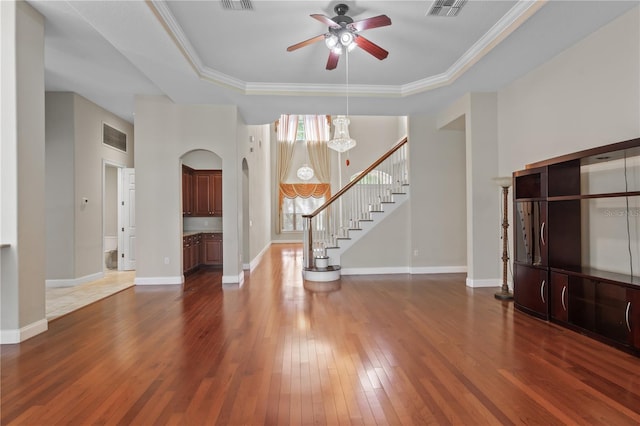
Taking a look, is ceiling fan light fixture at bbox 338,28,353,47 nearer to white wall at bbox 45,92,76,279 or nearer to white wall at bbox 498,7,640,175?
white wall at bbox 498,7,640,175

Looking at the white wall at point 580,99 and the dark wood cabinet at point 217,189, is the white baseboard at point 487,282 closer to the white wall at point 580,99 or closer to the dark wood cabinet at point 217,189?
the white wall at point 580,99

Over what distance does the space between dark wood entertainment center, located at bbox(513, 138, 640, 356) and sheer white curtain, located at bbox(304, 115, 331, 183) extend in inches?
394

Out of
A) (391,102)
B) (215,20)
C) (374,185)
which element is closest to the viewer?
(215,20)

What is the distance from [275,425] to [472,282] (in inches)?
183

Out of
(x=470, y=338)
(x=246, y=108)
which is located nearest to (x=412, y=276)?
(x=470, y=338)

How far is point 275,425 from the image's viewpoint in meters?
2.00

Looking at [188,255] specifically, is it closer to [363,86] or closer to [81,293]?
[81,293]

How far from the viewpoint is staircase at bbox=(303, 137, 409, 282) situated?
6.98 metres

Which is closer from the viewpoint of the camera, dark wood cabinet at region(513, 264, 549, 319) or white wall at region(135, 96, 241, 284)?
dark wood cabinet at region(513, 264, 549, 319)

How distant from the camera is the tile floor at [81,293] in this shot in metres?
4.57

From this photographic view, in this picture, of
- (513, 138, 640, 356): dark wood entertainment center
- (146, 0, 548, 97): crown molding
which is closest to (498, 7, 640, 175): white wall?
(513, 138, 640, 356): dark wood entertainment center

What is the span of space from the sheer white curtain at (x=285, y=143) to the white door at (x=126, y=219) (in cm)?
699

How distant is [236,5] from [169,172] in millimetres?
3496

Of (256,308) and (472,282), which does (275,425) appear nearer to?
(256,308)
